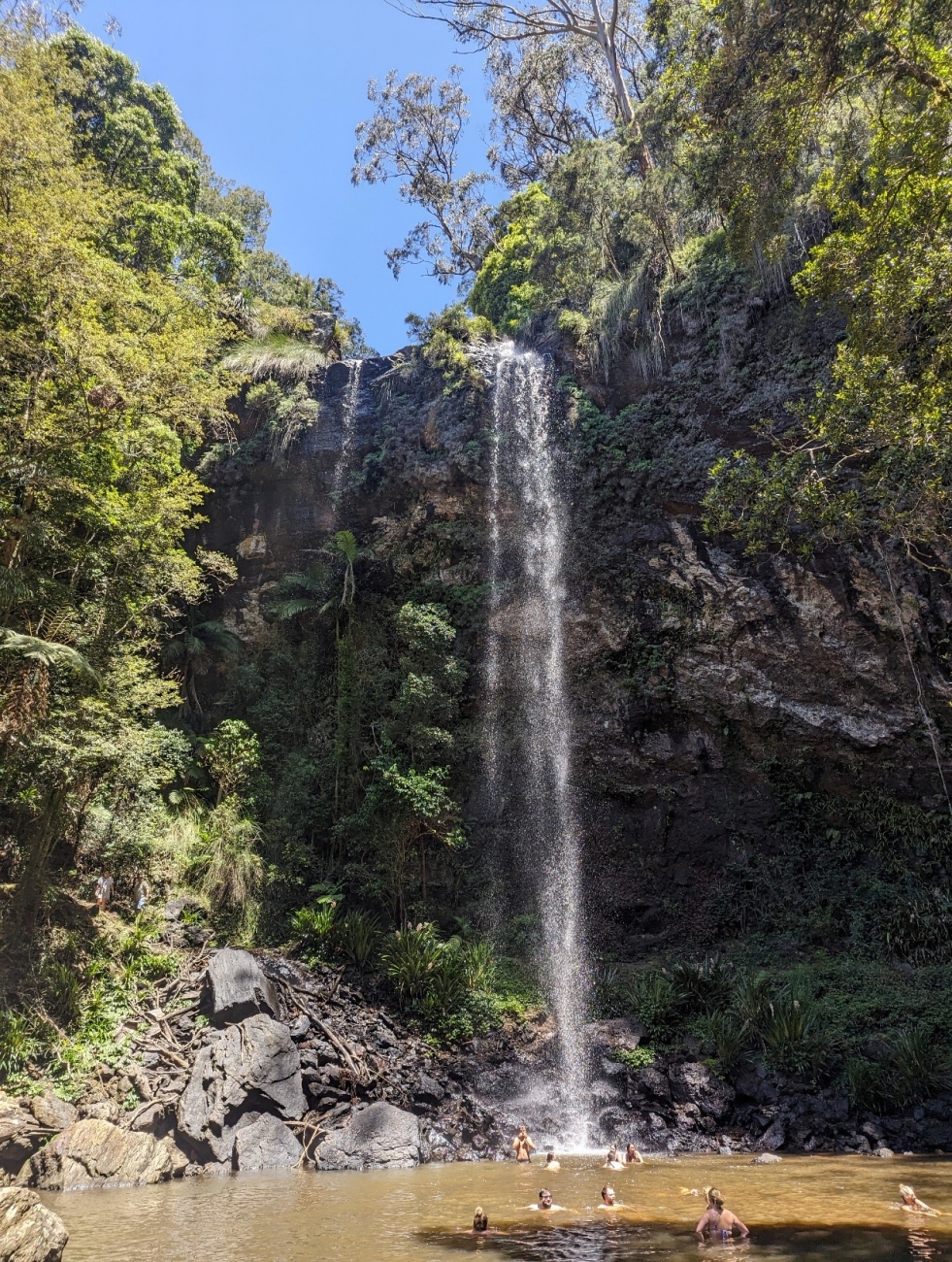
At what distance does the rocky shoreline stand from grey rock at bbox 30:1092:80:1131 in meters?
0.02

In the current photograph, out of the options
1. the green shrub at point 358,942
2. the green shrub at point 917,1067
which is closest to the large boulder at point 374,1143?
the green shrub at point 358,942

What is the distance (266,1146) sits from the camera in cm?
896

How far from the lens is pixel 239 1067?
9.58m

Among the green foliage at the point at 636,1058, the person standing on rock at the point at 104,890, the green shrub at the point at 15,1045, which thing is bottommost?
the green foliage at the point at 636,1058

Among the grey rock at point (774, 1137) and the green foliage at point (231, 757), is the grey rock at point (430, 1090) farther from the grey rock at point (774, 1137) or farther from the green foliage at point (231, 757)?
the green foliage at point (231, 757)

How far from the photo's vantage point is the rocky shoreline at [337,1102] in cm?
870

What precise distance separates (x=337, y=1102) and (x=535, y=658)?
29.5ft

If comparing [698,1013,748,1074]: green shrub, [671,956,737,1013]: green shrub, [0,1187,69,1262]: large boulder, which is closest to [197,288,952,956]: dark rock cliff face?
[671,956,737,1013]: green shrub

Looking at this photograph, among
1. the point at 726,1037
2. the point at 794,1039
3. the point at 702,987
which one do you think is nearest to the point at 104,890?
the point at 702,987

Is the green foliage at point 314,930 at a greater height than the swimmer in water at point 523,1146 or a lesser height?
greater

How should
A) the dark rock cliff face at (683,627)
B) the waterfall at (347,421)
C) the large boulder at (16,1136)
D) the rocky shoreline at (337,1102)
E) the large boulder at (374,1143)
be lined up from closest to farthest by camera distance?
the large boulder at (16,1136), the rocky shoreline at (337,1102), the large boulder at (374,1143), the dark rock cliff face at (683,627), the waterfall at (347,421)

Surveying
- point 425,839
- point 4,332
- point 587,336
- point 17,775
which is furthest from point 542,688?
point 4,332

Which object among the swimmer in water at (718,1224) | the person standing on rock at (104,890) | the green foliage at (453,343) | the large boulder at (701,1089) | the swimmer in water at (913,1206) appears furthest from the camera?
the green foliage at (453,343)

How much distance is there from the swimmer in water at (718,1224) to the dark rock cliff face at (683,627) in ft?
27.6
